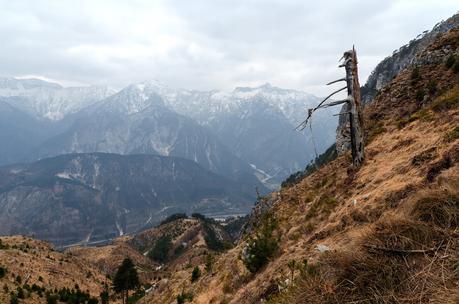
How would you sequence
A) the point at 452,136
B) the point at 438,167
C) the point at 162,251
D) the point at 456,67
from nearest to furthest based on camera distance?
the point at 438,167 → the point at 452,136 → the point at 456,67 → the point at 162,251

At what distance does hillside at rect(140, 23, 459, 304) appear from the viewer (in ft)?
20.0

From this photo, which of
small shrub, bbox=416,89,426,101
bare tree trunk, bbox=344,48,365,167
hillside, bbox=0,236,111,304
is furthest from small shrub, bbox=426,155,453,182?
hillside, bbox=0,236,111,304

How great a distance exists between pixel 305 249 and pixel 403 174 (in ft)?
14.4

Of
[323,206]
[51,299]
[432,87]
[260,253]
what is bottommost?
[51,299]

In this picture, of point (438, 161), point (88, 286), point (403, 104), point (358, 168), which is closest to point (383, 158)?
point (358, 168)

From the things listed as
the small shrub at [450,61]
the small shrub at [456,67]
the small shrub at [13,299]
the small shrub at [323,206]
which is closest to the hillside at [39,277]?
the small shrub at [13,299]

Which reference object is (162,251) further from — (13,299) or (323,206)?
(323,206)

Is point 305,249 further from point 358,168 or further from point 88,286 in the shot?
point 88,286

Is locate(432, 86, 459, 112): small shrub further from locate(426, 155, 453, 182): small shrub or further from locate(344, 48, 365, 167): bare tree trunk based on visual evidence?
locate(426, 155, 453, 182): small shrub

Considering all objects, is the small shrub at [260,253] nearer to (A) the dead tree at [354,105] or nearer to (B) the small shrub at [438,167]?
(A) the dead tree at [354,105]

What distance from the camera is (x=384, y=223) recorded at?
704 centimetres

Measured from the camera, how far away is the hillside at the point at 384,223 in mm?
6086

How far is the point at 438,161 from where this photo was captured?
12.1m

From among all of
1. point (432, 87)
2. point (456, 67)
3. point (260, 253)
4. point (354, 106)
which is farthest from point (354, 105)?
point (456, 67)
